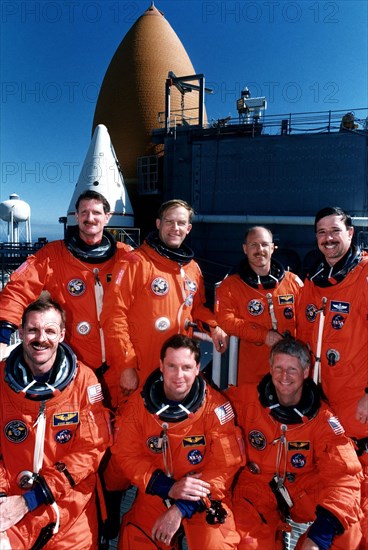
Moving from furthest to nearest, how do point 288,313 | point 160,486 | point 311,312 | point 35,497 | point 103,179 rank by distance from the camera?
point 103,179 → point 288,313 → point 311,312 → point 160,486 → point 35,497

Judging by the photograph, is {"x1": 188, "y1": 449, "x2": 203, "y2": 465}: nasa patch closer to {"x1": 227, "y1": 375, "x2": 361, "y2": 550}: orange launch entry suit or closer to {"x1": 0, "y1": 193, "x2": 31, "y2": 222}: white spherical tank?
{"x1": 227, "y1": 375, "x2": 361, "y2": 550}: orange launch entry suit

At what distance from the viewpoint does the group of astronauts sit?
2.23m

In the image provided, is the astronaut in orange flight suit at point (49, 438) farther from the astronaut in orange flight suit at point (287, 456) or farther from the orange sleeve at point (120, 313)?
the astronaut in orange flight suit at point (287, 456)

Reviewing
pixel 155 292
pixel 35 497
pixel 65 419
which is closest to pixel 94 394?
pixel 65 419

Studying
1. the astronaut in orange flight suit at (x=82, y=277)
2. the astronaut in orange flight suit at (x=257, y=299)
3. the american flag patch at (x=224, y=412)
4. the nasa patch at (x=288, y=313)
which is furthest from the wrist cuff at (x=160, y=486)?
the nasa patch at (x=288, y=313)

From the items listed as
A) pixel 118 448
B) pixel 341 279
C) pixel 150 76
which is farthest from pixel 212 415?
pixel 150 76

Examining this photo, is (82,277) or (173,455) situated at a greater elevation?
(82,277)

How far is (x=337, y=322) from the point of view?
9.45 feet

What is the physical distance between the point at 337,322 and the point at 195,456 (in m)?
1.45

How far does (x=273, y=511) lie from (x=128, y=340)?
1.54 m

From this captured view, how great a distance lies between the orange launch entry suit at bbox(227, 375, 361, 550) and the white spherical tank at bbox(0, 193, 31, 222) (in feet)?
67.3

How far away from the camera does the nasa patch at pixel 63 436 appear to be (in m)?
2.35

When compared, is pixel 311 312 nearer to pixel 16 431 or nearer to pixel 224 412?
pixel 224 412

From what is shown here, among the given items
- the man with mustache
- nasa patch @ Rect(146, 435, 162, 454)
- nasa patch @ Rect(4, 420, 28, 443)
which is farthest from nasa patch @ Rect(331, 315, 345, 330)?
nasa patch @ Rect(4, 420, 28, 443)
